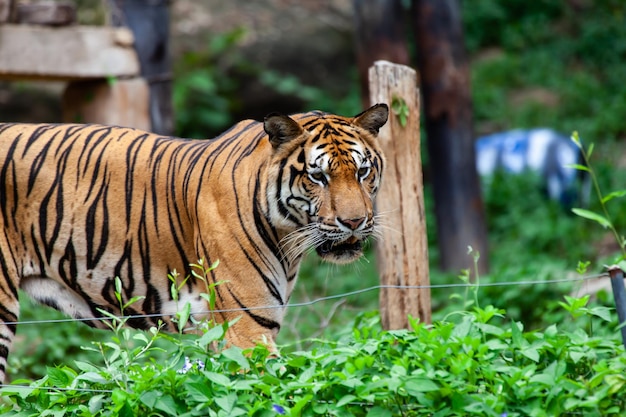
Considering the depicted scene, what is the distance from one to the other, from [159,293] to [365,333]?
3.70ft

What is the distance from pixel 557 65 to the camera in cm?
1316

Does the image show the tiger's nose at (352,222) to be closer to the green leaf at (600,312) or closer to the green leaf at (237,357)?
the green leaf at (237,357)

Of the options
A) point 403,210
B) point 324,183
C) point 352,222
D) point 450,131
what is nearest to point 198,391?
point 352,222

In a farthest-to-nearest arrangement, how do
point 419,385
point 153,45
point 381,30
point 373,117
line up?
point 381,30
point 153,45
point 373,117
point 419,385

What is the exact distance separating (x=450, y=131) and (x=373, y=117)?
4870 millimetres

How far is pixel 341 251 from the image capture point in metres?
3.97

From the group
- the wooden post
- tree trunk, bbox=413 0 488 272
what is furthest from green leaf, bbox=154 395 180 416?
tree trunk, bbox=413 0 488 272

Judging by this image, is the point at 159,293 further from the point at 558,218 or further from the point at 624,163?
the point at 624,163

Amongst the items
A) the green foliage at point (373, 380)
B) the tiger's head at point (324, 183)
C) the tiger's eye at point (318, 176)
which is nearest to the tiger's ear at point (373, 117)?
the tiger's head at point (324, 183)

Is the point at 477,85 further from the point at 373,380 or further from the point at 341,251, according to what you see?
the point at 373,380

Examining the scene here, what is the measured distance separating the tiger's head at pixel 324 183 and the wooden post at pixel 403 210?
0.68m

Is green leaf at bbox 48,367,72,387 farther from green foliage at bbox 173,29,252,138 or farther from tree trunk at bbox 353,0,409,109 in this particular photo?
green foliage at bbox 173,29,252,138

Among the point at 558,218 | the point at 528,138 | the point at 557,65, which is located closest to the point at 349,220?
the point at 558,218

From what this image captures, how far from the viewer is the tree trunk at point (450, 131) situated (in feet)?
28.7
